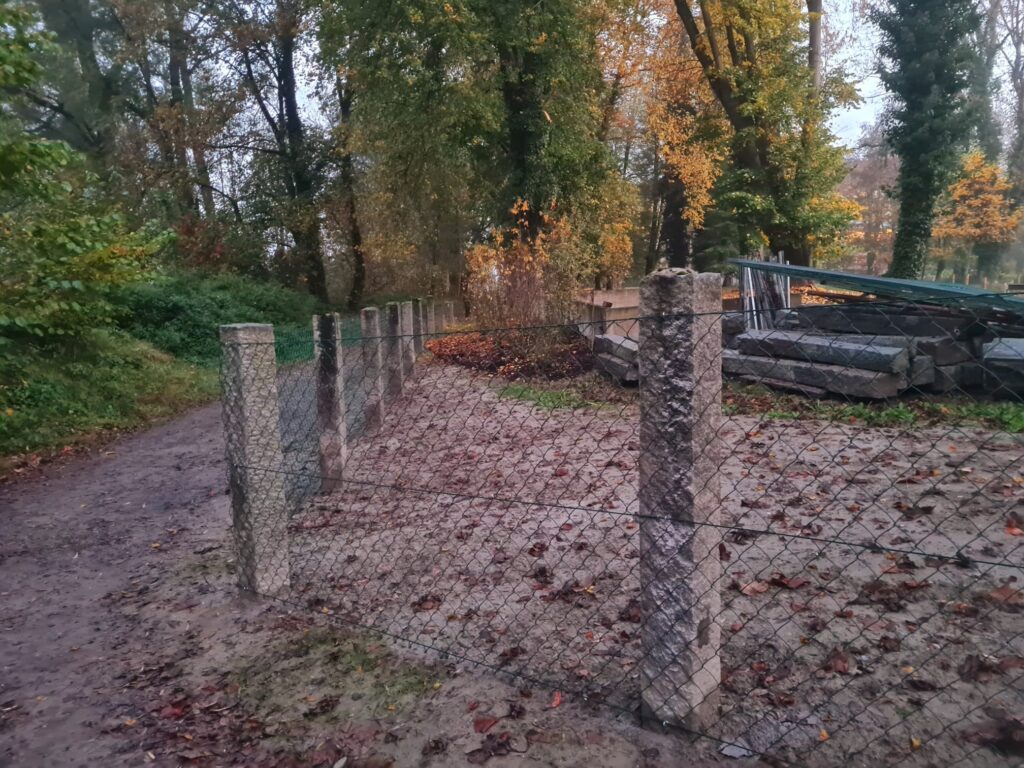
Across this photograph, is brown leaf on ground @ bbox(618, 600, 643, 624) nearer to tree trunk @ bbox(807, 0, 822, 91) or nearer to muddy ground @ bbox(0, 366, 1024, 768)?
muddy ground @ bbox(0, 366, 1024, 768)

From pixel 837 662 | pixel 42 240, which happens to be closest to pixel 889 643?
pixel 837 662

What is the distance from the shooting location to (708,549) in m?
2.67

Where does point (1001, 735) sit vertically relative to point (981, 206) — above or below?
below

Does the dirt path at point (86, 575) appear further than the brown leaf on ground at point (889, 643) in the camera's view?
Yes

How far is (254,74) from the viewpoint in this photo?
2688 cm

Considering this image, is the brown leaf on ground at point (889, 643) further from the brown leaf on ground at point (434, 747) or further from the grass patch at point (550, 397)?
the grass patch at point (550, 397)

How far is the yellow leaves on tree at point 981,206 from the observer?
108 feet

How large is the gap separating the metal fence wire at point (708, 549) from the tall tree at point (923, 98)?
13.6 metres

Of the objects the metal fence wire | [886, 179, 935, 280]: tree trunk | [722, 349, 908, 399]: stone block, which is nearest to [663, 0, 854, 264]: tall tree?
[886, 179, 935, 280]: tree trunk

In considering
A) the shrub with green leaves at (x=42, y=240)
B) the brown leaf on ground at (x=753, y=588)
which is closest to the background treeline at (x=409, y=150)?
the shrub with green leaves at (x=42, y=240)

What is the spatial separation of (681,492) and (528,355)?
9.18m

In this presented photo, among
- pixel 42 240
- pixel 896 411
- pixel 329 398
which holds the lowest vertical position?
pixel 896 411

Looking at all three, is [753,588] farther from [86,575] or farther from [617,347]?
[617,347]

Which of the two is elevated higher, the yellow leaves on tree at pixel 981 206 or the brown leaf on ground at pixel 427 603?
the yellow leaves on tree at pixel 981 206
